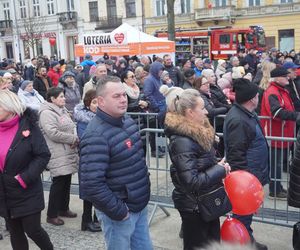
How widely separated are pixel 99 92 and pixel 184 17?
38190 millimetres

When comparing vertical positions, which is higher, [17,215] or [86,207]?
[17,215]

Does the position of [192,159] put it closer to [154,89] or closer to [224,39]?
[154,89]

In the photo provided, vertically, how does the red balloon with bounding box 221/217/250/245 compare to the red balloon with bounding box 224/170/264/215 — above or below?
below

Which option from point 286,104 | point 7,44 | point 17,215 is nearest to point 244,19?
point 7,44

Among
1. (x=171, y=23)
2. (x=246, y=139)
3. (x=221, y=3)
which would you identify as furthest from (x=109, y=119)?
(x=221, y=3)

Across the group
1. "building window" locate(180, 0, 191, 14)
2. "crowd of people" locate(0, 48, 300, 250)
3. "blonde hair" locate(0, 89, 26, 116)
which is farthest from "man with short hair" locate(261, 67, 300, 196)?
"building window" locate(180, 0, 191, 14)

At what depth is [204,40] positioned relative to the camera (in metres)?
27.5

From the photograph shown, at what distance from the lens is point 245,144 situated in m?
4.25

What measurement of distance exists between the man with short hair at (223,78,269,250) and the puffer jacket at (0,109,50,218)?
176 cm

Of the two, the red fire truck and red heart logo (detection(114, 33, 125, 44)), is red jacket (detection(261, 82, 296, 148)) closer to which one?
red heart logo (detection(114, 33, 125, 44))

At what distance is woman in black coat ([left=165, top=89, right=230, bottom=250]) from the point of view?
11.2 feet

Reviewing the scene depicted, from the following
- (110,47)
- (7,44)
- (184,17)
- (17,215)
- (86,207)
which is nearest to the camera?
(17,215)

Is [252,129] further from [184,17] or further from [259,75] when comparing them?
[184,17]

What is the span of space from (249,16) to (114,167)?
117 feet
